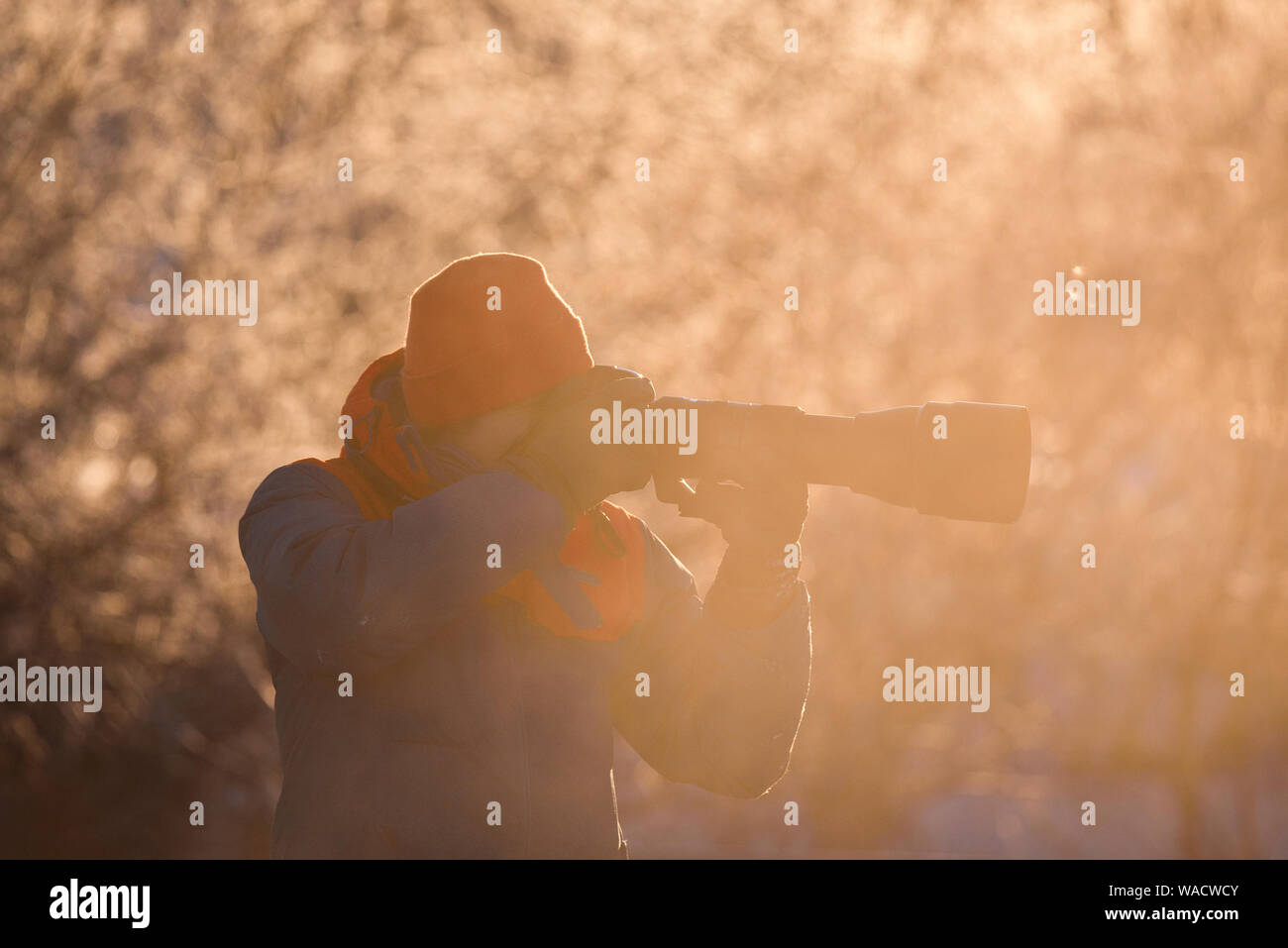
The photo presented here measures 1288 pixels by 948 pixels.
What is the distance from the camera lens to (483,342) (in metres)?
1.75

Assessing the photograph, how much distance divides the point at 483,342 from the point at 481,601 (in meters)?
0.38

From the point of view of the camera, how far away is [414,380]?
5.86 ft

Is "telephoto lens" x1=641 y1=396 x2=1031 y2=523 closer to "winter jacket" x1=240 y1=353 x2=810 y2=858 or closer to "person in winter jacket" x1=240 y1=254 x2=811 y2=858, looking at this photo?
"person in winter jacket" x1=240 y1=254 x2=811 y2=858

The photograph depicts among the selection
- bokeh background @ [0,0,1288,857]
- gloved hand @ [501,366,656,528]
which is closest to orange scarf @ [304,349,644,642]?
gloved hand @ [501,366,656,528]

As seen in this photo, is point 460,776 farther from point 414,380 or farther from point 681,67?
point 681,67

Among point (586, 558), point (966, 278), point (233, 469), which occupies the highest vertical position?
point (966, 278)

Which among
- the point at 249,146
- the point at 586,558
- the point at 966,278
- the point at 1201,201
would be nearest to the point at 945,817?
the point at 966,278

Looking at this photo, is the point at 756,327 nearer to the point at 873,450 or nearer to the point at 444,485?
the point at 873,450

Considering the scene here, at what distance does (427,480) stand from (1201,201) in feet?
23.2

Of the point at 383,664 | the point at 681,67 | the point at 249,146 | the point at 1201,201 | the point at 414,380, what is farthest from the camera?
the point at 1201,201

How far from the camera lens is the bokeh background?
6.02 metres

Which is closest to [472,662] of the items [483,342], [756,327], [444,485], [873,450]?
[444,485]

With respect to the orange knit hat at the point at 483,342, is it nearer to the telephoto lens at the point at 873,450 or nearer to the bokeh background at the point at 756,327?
the telephoto lens at the point at 873,450

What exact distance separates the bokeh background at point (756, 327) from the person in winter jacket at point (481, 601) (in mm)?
4748
